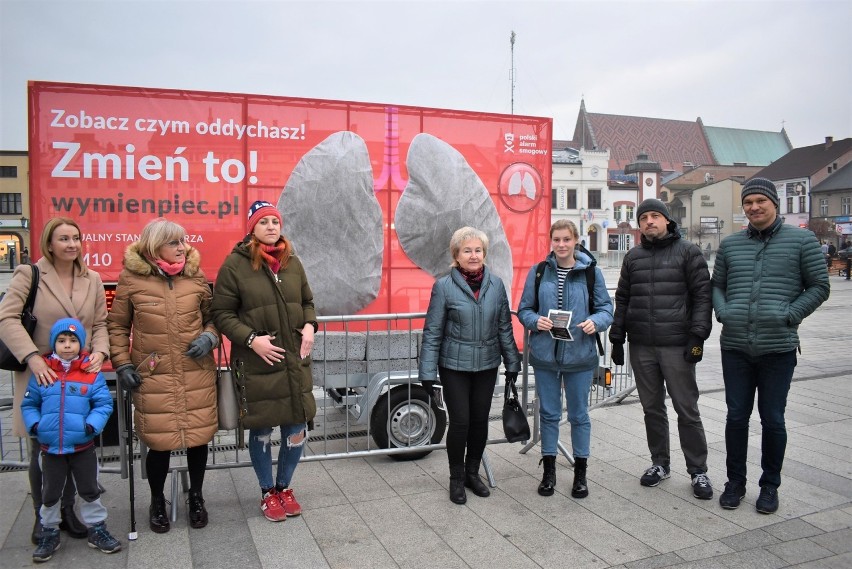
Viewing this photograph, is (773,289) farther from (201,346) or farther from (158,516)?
(158,516)

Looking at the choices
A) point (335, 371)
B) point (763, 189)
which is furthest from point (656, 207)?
point (335, 371)

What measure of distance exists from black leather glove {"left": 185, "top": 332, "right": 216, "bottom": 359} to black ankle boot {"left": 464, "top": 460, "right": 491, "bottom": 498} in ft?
6.36

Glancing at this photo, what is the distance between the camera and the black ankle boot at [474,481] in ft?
14.4

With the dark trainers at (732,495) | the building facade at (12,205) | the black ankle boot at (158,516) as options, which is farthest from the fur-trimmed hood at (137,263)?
the building facade at (12,205)

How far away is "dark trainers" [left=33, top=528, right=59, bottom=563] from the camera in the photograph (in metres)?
3.40

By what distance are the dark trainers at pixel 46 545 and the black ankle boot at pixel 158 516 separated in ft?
1.60

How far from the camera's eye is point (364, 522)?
3.95m

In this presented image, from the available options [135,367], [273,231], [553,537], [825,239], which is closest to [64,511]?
[135,367]

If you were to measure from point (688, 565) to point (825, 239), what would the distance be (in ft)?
206

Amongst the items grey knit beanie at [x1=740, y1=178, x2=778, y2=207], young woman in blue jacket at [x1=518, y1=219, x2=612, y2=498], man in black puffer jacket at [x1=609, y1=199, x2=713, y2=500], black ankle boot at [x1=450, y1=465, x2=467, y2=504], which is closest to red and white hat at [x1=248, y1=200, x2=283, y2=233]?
young woman in blue jacket at [x1=518, y1=219, x2=612, y2=498]

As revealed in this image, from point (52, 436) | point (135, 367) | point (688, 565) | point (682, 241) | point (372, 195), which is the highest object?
point (372, 195)

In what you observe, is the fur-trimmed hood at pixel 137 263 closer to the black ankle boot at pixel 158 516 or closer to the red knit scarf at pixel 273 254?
the red knit scarf at pixel 273 254

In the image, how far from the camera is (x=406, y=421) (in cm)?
521

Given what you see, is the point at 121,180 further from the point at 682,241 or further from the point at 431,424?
the point at 682,241
